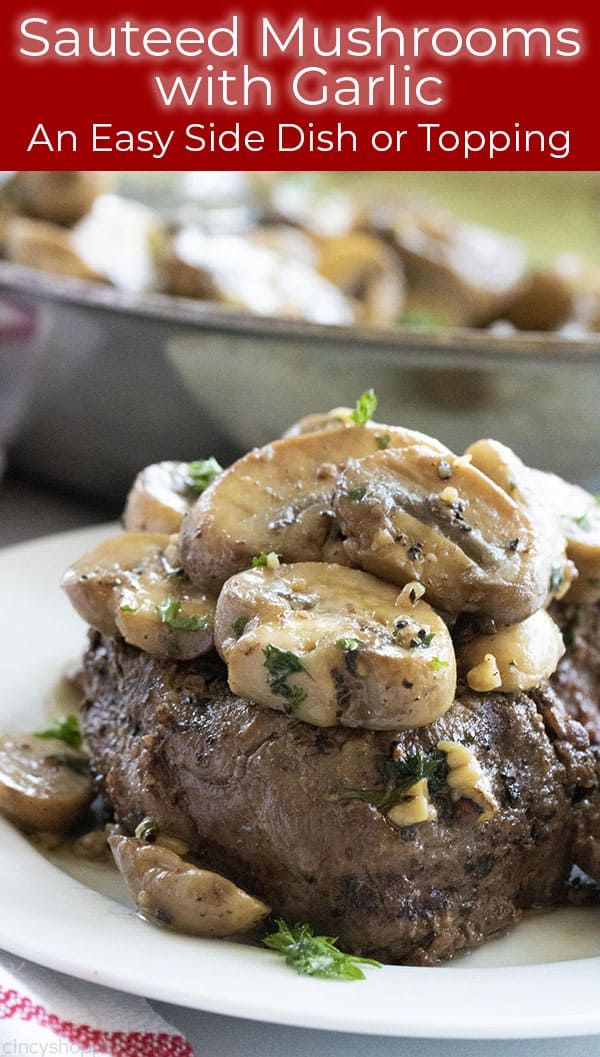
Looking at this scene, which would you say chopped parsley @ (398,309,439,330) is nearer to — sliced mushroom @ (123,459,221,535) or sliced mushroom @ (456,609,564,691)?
sliced mushroom @ (123,459,221,535)

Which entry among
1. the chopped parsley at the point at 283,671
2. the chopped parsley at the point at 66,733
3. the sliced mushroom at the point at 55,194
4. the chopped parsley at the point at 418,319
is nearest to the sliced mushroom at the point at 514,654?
the chopped parsley at the point at 283,671

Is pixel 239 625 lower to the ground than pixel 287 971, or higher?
higher

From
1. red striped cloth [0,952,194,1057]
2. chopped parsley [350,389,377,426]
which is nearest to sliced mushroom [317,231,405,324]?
chopped parsley [350,389,377,426]

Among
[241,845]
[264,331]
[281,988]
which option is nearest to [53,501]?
[264,331]

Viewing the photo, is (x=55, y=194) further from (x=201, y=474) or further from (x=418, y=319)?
(x=201, y=474)

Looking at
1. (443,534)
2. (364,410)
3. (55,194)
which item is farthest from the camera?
(55,194)

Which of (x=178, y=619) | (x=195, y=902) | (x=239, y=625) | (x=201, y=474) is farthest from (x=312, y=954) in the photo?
(x=201, y=474)
